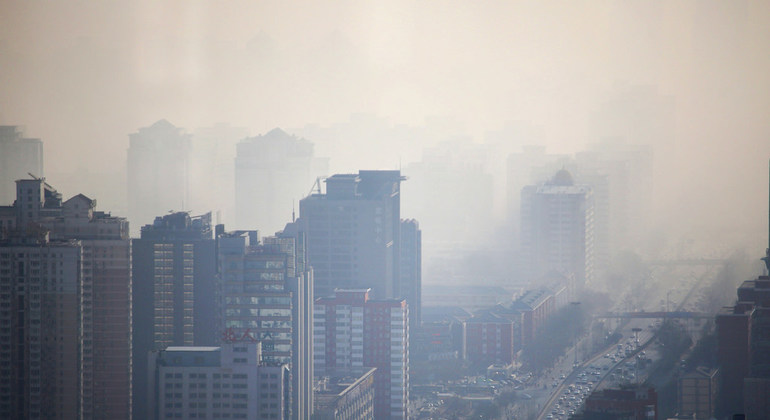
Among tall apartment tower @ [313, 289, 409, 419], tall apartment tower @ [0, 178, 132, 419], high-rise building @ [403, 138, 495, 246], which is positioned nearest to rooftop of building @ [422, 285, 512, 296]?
high-rise building @ [403, 138, 495, 246]

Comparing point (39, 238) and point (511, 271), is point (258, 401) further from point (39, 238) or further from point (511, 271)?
point (511, 271)

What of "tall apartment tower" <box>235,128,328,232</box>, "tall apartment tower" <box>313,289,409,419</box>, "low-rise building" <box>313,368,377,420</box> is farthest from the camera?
"tall apartment tower" <box>235,128,328,232</box>

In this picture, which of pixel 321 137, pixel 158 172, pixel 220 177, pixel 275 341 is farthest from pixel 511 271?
pixel 275 341

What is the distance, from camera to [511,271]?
2405cm

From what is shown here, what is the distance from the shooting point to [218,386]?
11.8 meters

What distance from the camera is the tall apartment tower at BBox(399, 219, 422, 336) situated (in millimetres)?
17562

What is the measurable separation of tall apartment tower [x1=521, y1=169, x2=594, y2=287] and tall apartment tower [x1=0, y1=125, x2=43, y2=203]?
9.30 metres

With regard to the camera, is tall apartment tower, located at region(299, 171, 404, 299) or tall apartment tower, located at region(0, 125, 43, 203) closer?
tall apartment tower, located at region(0, 125, 43, 203)

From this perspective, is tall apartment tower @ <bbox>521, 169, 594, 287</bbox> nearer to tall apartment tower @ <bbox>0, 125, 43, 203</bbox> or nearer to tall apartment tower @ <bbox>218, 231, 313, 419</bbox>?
tall apartment tower @ <bbox>0, 125, 43, 203</bbox>

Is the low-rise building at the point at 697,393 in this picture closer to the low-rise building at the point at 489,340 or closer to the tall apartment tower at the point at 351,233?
the tall apartment tower at the point at 351,233

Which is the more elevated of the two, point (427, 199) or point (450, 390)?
point (427, 199)

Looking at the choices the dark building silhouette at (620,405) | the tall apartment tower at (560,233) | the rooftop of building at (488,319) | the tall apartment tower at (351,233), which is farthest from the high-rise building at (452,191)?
the dark building silhouette at (620,405)

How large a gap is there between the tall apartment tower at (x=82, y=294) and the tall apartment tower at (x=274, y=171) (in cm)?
647

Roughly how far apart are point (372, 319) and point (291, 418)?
258 centimetres
